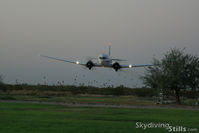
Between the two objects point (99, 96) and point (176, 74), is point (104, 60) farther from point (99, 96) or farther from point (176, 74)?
point (99, 96)

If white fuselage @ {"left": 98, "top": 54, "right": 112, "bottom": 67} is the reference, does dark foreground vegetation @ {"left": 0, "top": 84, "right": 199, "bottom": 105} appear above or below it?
below

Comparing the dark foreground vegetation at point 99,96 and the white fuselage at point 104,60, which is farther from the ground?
the white fuselage at point 104,60

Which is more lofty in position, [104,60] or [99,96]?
[104,60]

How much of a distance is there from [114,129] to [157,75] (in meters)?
48.2

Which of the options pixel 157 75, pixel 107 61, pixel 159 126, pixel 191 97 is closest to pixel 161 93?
pixel 157 75

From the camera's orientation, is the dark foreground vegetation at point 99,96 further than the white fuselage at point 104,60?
Yes

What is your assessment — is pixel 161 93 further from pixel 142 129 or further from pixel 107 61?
pixel 142 129

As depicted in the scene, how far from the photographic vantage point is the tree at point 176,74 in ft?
230

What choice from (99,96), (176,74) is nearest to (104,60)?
(176,74)

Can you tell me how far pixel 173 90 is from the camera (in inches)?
2891

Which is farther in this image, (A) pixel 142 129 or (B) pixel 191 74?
(B) pixel 191 74

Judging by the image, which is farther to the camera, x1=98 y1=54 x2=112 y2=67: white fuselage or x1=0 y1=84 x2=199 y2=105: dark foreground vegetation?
x1=0 y1=84 x2=199 y2=105: dark foreground vegetation

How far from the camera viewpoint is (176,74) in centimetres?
7012

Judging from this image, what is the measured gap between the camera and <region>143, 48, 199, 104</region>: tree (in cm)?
7025
